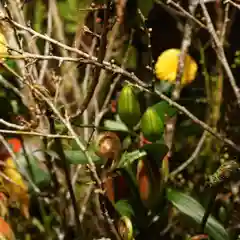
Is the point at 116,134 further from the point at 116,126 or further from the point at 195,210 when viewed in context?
the point at 195,210

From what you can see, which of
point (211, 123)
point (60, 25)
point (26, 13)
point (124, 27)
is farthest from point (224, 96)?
point (26, 13)

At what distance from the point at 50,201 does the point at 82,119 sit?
0.50 ft

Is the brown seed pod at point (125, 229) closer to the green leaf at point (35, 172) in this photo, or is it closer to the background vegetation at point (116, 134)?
the background vegetation at point (116, 134)

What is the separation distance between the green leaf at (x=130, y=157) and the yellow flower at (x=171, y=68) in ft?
0.63

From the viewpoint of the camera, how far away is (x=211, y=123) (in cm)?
95

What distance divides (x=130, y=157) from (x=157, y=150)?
0.14 feet

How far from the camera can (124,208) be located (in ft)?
2.57

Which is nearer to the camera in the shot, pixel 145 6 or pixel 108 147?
pixel 108 147

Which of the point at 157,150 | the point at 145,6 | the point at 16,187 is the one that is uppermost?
the point at 145,6

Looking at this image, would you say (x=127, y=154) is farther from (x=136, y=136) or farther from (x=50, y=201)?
(x=50, y=201)

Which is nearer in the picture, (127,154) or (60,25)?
(127,154)

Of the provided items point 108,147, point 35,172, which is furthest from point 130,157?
point 35,172

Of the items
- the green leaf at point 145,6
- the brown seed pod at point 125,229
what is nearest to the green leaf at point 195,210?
the brown seed pod at point 125,229

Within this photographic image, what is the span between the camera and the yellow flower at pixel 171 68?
0.93 m
